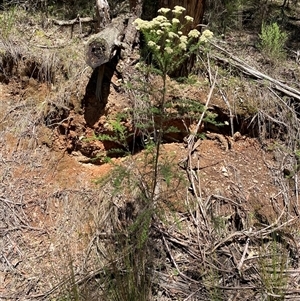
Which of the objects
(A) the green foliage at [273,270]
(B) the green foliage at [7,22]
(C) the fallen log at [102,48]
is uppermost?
(C) the fallen log at [102,48]

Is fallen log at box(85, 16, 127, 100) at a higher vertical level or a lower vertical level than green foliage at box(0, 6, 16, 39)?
higher

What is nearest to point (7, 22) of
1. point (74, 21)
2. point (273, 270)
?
point (74, 21)

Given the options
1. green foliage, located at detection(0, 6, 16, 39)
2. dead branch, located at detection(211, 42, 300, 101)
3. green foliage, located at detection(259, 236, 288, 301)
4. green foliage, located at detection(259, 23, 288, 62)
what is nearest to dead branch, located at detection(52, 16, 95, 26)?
green foliage, located at detection(0, 6, 16, 39)

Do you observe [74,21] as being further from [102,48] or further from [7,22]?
[102,48]

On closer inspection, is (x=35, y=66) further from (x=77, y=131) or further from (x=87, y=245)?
(x=87, y=245)

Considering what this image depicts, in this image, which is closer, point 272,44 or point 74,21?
point 272,44

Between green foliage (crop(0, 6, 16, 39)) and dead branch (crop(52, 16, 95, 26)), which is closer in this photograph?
green foliage (crop(0, 6, 16, 39))

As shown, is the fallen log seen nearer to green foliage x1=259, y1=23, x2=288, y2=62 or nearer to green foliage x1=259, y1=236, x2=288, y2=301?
green foliage x1=259, y1=23, x2=288, y2=62

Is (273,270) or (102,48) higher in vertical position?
(102,48)

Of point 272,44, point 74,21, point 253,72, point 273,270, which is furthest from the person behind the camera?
point 74,21

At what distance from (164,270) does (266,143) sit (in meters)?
1.50

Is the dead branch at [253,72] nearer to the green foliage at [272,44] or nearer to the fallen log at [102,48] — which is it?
the green foliage at [272,44]

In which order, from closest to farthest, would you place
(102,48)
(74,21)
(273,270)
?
1. (273,270)
2. (102,48)
3. (74,21)

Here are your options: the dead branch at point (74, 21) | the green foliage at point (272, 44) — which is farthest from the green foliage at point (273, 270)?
the dead branch at point (74, 21)
